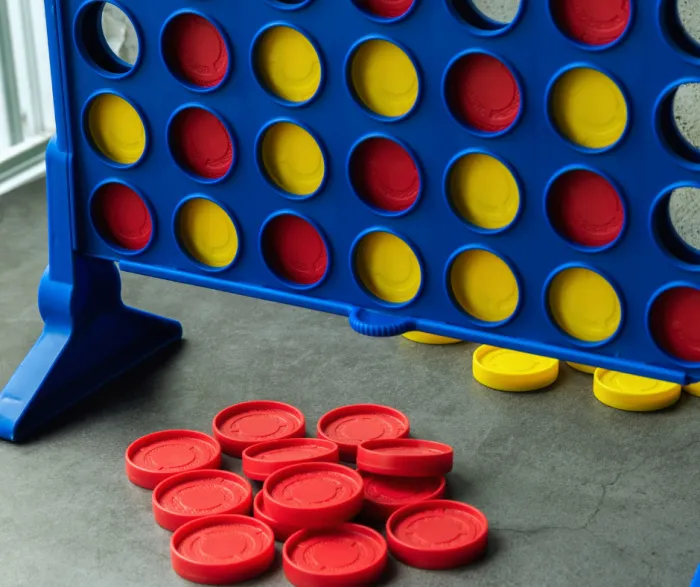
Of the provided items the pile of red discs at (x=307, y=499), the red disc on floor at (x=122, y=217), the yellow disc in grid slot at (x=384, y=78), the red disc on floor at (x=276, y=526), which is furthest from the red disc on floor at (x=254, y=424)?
the yellow disc in grid slot at (x=384, y=78)

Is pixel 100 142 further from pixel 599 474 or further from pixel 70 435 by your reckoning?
pixel 599 474

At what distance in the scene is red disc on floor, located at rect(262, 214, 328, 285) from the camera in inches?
68.4

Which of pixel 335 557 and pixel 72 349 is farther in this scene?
pixel 72 349

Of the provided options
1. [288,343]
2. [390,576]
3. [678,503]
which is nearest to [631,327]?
[678,503]

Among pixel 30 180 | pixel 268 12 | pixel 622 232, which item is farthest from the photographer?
pixel 30 180

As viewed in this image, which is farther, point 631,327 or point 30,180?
point 30,180

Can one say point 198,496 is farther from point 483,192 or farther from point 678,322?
point 678,322

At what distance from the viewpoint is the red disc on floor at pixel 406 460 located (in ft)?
5.35

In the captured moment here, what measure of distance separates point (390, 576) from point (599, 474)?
0.42 metres

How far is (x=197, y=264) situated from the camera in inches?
72.0

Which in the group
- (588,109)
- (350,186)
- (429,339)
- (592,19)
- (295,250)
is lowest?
(429,339)

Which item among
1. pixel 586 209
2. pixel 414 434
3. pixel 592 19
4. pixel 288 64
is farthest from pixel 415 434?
pixel 592 19

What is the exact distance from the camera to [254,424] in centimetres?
185

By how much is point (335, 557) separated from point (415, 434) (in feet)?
1.35
